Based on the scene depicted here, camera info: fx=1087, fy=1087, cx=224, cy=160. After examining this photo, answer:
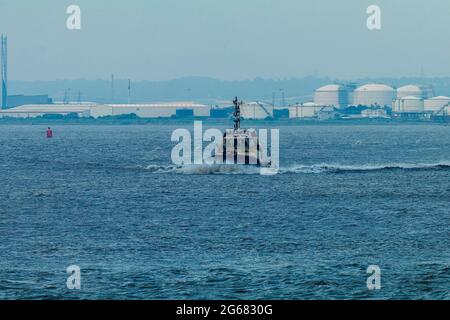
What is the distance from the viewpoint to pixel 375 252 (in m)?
45.2

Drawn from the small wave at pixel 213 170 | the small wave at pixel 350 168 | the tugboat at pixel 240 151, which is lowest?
the small wave at pixel 350 168

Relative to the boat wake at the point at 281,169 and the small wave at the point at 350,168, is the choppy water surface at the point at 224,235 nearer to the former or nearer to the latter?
the boat wake at the point at 281,169

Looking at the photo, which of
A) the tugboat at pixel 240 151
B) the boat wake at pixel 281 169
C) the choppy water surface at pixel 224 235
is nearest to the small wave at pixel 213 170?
the boat wake at pixel 281 169

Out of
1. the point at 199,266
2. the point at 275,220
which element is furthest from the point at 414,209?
the point at 199,266

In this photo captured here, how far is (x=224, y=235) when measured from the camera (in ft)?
165

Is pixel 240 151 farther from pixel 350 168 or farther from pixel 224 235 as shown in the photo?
pixel 224 235

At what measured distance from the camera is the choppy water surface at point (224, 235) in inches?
1454

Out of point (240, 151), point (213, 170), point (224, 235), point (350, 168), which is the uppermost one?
point (240, 151)

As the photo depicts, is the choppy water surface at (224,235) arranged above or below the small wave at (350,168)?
above

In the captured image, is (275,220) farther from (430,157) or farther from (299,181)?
(430,157)

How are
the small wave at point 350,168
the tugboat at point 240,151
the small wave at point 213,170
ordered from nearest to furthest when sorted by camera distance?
1. the small wave at point 213,170
2. the small wave at point 350,168
3. the tugboat at point 240,151

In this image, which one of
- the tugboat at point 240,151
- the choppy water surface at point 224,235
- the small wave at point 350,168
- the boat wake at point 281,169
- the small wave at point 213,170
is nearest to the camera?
the choppy water surface at point 224,235

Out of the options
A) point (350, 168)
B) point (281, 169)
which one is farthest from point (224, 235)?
point (350, 168)

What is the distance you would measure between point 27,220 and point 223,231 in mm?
11952
